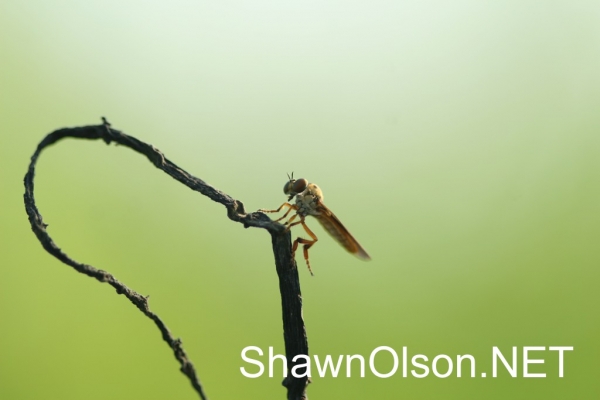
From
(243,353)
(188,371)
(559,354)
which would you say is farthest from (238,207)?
(559,354)

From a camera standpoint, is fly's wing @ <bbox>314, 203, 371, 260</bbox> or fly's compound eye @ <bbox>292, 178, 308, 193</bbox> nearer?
fly's compound eye @ <bbox>292, 178, 308, 193</bbox>

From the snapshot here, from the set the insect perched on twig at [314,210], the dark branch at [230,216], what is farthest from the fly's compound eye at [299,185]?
the dark branch at [230,216]

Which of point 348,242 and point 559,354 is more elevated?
point 559,354

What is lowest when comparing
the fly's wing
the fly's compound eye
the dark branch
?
the dark branch

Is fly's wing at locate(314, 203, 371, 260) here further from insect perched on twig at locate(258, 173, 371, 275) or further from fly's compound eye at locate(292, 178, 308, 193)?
fly's compound eye at locate(292, 178, 308, 193)

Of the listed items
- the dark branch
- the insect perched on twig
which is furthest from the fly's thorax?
the dark branch

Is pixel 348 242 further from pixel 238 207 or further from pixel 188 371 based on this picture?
pixel 188 371

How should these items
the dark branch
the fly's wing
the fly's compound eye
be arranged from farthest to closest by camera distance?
the fly's wing
the fly's compound eye
the dark branch

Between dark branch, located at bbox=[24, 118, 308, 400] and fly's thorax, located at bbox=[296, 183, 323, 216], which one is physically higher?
fly's thorax, located at bbox=[296, 183, 323, 216]
